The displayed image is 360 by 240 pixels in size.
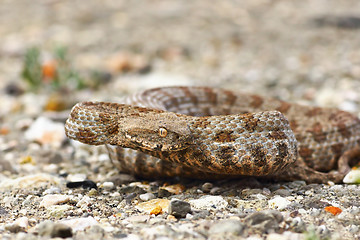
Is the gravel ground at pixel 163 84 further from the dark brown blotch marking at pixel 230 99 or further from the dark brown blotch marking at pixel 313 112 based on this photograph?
the dark brown blotch marking at pixel 230 99

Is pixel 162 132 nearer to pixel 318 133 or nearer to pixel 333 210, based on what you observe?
pixel 333 210

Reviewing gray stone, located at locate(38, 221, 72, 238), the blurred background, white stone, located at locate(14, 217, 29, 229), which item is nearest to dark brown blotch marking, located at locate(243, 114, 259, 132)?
gray stone, located at locate(38, 221, 72, 238)

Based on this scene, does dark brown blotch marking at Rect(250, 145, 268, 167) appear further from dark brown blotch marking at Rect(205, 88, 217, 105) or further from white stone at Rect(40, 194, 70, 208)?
dark brown blotch marking at Rect(205, 88, 217, 105)

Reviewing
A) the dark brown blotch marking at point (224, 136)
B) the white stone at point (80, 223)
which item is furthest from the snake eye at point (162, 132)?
the white stone at point (80, 223)

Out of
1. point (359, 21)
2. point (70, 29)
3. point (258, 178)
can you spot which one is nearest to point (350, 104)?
point (258, 178)

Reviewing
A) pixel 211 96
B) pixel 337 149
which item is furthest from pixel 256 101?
pixel 337 149

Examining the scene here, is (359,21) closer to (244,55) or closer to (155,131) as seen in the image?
(244,55)

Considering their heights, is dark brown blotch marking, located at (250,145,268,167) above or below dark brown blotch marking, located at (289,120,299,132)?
above
